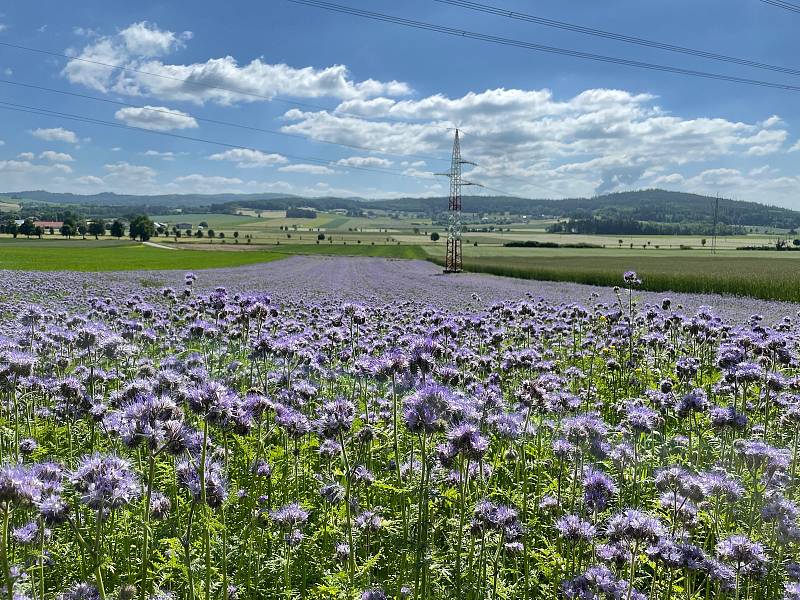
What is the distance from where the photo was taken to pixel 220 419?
4.29 m

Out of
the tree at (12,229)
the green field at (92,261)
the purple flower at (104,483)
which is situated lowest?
the green field at (92,261)

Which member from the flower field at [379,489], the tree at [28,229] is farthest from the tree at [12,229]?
the flower field at [379,489]

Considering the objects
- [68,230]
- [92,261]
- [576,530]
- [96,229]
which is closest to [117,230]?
[96,229]

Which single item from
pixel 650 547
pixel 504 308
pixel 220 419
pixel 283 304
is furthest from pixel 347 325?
pixel 650 547

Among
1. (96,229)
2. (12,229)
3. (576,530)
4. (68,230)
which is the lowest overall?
(576,530)

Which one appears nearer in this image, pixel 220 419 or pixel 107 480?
pixel 107 480

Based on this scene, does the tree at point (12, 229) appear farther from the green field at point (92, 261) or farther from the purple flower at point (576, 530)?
the purple flower at point (576, 530)

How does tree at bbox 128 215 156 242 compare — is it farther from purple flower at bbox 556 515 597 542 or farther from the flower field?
purple flower at bbox 556 515 597 542

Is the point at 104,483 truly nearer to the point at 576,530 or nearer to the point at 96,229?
the point at 576,530

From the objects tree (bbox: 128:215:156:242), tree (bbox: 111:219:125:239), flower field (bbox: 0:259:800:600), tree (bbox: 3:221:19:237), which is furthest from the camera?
tree (bbox: 111:219:125:239)

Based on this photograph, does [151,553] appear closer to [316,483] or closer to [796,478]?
[316,483]

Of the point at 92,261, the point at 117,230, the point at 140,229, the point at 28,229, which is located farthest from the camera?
the point at 117,230

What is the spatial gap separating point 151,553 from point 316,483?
2246 millimetres

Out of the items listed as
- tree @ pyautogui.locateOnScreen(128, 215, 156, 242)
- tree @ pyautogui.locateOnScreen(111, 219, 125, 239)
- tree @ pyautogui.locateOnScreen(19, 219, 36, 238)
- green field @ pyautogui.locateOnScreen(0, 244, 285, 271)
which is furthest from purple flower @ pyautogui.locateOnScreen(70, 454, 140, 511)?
tree @ pyautogui.locateOnScreen(19, 219, 36, 238)
